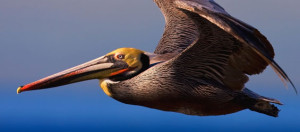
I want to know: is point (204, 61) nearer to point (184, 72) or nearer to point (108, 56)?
point (184, 72)

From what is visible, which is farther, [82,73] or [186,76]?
[82,73]

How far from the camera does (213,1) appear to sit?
7703 mm

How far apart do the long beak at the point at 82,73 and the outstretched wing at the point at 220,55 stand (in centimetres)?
85

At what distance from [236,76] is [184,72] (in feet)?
2.30

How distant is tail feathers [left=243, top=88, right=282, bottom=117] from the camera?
676 cm

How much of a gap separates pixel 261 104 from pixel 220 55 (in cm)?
105

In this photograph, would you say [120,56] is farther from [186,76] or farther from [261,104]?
[261,104]

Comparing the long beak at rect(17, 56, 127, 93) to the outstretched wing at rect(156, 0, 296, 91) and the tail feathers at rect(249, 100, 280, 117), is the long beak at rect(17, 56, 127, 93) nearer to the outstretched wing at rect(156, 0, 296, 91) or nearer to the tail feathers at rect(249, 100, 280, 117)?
the outstretched wing at rect(156, 0, 296, 91)

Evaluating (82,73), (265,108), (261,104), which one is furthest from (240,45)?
(82,73)

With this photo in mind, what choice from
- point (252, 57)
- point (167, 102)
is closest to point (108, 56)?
point (167, 102)

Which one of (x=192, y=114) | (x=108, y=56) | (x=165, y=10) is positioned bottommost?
(x=192, y=114)

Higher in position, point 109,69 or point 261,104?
point 109,69

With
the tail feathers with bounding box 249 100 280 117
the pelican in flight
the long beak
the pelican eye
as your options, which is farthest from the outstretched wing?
the long beak

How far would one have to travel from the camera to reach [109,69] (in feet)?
21.4
